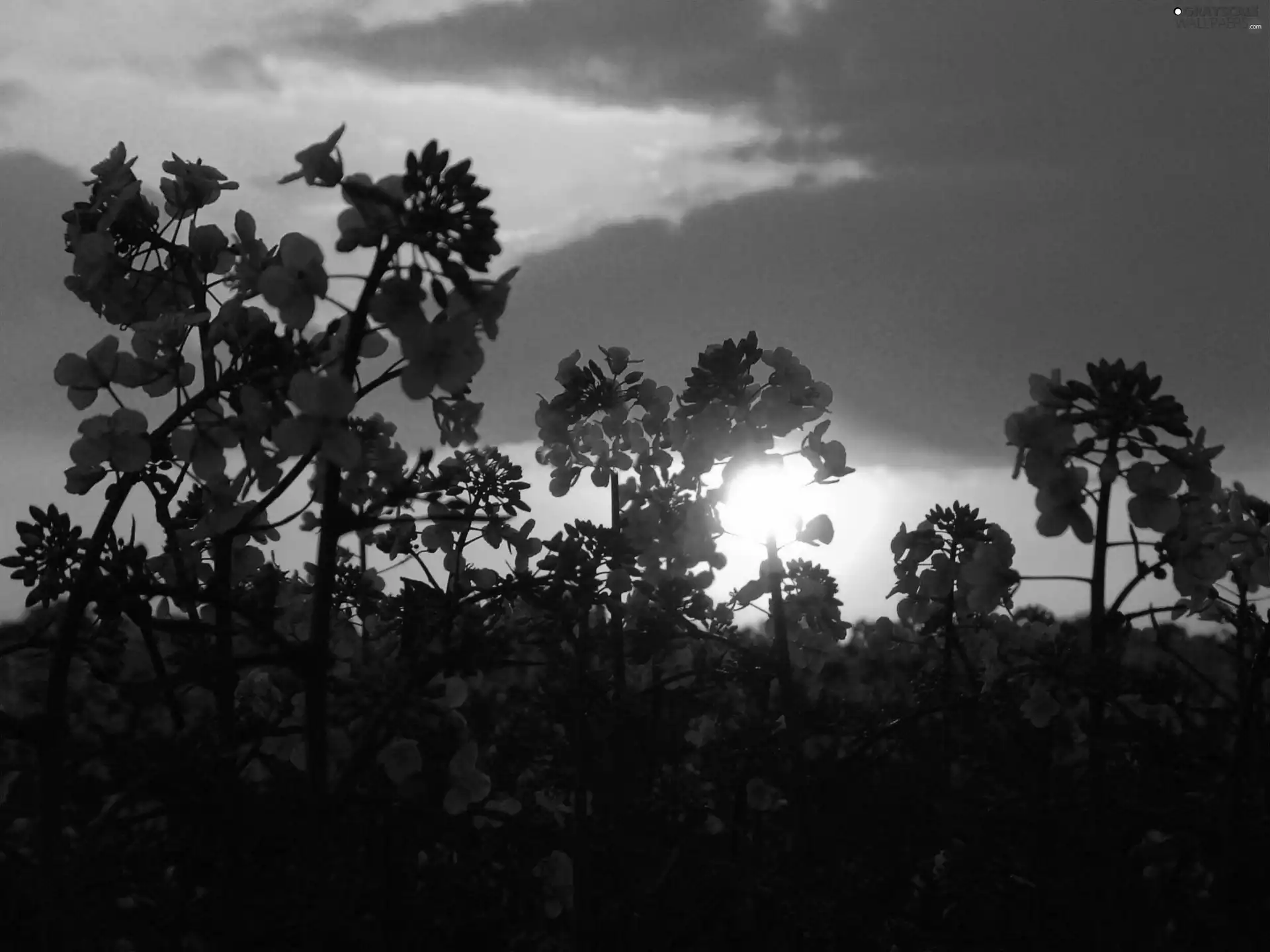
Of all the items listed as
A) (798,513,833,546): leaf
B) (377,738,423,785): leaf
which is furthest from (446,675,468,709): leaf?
(798,513,833,546): leaf

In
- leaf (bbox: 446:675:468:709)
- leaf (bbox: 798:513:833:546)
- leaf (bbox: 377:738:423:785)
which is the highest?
leaf (bbox: 798:513:833:546)

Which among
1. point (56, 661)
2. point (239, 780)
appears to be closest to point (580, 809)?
point (239, 780)

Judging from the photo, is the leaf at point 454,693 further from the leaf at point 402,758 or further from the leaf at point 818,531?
the leaf at point 818,531

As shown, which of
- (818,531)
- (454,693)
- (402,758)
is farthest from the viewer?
(818,531)

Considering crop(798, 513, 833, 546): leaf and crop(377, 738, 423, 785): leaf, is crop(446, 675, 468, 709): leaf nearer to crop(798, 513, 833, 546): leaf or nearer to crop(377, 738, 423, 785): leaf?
crop(377, 738, 423, 785): leaf

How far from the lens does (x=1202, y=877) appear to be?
6.13m

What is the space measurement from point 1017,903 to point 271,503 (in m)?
4.41

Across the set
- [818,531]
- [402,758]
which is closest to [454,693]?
[402,758]

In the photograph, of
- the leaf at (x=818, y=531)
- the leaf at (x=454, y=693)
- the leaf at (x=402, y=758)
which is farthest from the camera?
the leaf at (x=818, y=531)

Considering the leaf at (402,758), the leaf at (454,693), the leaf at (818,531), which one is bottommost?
the leaf at (402,758)

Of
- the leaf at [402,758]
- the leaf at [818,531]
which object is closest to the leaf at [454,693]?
the leaf at [402,758]

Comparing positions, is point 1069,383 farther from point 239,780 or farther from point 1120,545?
point 239,780

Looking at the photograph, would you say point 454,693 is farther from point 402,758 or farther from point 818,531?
point 818,531

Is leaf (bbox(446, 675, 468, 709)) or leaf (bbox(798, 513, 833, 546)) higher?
leaf (bbox(798, 513, 833, 546))
